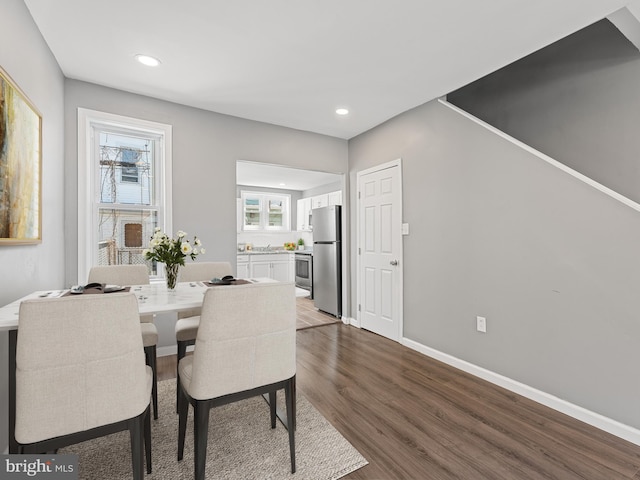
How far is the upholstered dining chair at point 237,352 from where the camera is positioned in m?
1.42

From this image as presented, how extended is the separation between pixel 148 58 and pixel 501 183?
2991mm

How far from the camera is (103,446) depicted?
5.88 ft

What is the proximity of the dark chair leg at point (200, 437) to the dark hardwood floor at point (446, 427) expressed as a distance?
2.39 ft

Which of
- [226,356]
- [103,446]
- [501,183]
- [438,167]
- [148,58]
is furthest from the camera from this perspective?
[438,167]

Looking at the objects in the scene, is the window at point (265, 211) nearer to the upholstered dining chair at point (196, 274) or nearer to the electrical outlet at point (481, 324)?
the upholstered dining chair at point (196, 274)

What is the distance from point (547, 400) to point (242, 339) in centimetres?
228

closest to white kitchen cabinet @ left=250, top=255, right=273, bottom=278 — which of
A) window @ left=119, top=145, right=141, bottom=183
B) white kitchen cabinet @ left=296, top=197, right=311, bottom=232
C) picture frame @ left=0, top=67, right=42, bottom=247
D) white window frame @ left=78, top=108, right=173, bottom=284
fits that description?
white kitchen cabinet @ left=296, top=197, right=311, bottom=232

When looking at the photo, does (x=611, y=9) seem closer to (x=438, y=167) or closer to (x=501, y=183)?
(x=501, y=183)

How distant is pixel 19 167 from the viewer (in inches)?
68.1

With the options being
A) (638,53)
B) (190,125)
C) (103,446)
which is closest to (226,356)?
(103,446)

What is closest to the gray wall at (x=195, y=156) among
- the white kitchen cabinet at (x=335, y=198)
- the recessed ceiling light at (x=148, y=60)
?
the recessed ceiling light at (x=148, y=60)

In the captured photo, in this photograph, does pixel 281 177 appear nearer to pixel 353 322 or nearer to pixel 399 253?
pixel 353 322

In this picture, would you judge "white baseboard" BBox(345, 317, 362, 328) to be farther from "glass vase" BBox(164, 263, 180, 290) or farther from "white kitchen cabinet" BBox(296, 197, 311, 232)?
"white kitchen cabinet" BBox(296, 197, 311, 232)

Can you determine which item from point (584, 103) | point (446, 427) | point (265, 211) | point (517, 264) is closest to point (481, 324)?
point (517, 264)
